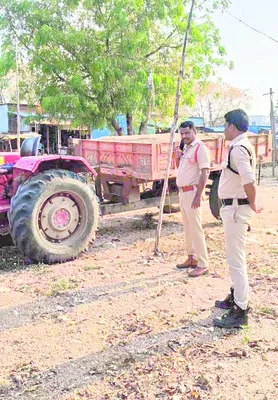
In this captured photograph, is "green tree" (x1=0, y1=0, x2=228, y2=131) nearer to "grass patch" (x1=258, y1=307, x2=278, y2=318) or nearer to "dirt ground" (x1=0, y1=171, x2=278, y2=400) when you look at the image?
"dirt ground" (x1=0, y1=171, x2=278, y2=400)

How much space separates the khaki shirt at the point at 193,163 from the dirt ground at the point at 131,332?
1.15m

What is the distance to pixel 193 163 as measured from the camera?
520 centimetres

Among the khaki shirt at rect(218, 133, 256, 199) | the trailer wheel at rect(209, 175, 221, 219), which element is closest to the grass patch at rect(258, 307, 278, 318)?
the khaki shirt at rect(218, 133, 256, 199)

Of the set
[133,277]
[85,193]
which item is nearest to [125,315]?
[133,277]

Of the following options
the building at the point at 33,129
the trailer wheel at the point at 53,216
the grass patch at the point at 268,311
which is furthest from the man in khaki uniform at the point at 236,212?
the building at the point at 33,129

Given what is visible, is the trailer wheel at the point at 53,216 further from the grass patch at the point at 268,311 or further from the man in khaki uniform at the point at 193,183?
the grass patch at the point at 268,311

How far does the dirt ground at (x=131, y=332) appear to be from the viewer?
302cm

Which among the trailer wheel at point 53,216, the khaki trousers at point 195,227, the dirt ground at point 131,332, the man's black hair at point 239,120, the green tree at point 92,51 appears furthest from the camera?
the green tree at point 92,51

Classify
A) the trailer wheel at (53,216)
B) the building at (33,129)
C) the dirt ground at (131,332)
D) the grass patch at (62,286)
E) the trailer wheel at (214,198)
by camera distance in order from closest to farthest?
the dirt ground at (131,332), the grass patch at (62,286), the trailer wheel at (53,216), the trailer wheel at (214,198), the building at (33,129)

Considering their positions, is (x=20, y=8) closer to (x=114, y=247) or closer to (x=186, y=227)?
(x=114, y=247)

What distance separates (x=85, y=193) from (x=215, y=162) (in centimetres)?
284

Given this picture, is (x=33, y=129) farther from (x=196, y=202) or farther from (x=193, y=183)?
(x=196, y=202)

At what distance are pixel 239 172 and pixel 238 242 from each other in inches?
24.5

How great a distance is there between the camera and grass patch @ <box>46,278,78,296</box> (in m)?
4.79
